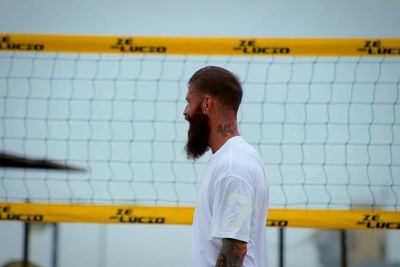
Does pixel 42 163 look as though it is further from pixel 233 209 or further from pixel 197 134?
pixel 233 209

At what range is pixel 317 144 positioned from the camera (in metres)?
4.71

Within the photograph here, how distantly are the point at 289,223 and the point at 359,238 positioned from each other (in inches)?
83.1

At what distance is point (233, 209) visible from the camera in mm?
2201

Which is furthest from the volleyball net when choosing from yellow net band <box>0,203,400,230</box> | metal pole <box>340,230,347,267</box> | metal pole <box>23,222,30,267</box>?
metal pole <box>340,230,347,267</box>

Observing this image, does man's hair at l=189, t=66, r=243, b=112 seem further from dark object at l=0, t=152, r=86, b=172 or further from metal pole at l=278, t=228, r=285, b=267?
dark object at l=0, t=152, r=86, b=172

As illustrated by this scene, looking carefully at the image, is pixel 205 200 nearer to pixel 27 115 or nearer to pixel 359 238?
pixel 27 115

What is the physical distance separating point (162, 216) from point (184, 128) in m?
0.85

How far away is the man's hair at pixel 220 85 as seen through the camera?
7.97ft

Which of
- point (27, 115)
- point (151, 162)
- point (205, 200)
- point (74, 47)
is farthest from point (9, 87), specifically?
point (205, 200)

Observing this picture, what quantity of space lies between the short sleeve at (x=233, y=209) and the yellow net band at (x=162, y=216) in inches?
78.5

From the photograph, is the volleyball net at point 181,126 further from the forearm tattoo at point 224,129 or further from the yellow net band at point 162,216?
the forearm tattoo at point 224,129

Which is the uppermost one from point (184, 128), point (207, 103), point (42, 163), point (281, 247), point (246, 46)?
point (246, 46)

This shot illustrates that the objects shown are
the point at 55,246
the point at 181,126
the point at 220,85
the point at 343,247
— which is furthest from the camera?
the point at 55,246

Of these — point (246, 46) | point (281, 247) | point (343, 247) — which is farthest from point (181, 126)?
point (343, 247)
